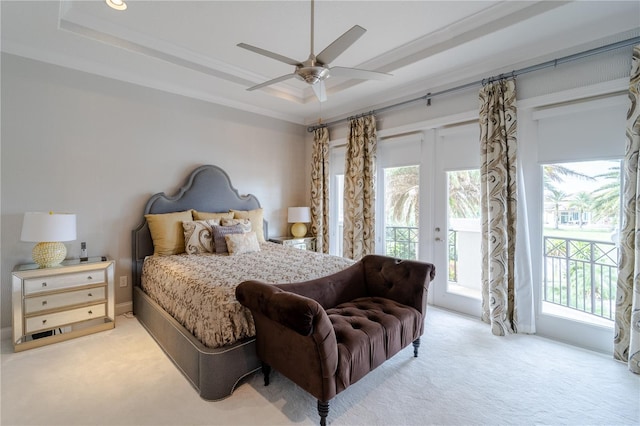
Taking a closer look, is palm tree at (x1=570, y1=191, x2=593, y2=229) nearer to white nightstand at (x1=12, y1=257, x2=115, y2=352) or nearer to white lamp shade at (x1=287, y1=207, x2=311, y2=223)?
white lamp shade at (x1=287, y1=207, x2=311, y2=223)

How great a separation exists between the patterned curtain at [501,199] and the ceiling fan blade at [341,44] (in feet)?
6.22

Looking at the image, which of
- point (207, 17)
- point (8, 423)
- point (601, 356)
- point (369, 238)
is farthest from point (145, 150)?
point (601, 356)

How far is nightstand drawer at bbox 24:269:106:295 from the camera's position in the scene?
2.55m

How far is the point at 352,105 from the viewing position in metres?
4.39

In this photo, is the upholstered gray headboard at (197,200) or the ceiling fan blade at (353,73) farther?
the upholstered gray headboard at (197,200)

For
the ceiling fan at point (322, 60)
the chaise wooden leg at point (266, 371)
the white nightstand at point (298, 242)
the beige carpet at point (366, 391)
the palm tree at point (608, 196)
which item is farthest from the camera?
the white nightstand at point (298, 242)

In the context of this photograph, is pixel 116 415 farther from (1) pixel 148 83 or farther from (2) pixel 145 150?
(1) pixel 148 83

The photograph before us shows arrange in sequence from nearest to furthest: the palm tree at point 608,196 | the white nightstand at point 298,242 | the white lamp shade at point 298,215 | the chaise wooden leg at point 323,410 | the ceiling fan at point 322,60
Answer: the chaise wooden leg at point 323,410 → the ceiling fan at point 322,60 → the palm tree at point 608,196 → the white nightstand at point 298,242 → the white lamp shade at point 298,215

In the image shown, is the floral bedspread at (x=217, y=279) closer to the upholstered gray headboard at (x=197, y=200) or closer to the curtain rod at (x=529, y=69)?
the upholstered gray headboard at (x=197, y=200)

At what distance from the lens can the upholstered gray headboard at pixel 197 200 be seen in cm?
341

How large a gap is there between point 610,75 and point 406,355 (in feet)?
9.61

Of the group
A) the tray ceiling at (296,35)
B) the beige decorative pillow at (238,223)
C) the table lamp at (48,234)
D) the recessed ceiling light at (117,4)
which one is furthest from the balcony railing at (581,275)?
the table lamp at (48,234)

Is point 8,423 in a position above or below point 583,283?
below

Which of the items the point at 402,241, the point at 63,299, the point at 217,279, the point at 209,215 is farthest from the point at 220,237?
the point at 402,241
